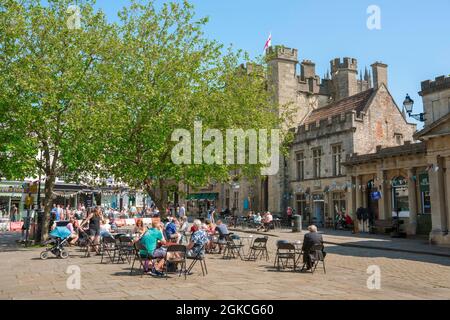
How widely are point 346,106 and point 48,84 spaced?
26.8 m

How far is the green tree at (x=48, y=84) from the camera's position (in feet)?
57.2

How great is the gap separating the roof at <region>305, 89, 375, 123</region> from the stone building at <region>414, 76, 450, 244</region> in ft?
42.6

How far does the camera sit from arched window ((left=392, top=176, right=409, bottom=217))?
25.8 meters

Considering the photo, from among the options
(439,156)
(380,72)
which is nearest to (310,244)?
(439,156)

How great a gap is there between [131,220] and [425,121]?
23.6m

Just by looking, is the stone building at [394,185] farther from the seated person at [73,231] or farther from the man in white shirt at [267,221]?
the seated person at [73,231]

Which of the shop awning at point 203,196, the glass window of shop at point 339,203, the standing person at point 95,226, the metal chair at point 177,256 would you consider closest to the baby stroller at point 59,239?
the standing person at point 95,226

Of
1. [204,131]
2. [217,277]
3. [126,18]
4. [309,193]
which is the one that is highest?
[126,18]

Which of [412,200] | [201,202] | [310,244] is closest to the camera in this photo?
[310,244]

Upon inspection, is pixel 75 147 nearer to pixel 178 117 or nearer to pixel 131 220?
pixel 178 117

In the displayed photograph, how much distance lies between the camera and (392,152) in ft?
86.0

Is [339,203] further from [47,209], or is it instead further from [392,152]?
[47,209]

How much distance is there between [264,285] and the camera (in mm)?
9773
